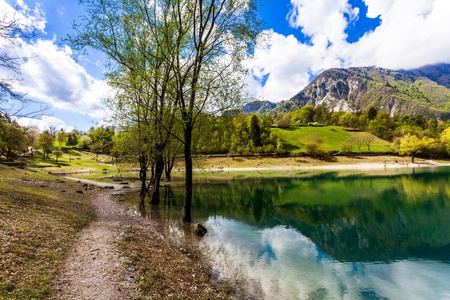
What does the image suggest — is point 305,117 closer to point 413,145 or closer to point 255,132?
point 255,132

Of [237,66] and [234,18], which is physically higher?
[234,18]

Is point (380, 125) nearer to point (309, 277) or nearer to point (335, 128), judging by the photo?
point (335, 128)

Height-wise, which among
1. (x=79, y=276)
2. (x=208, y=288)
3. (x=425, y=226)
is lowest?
(x=425, y=226)

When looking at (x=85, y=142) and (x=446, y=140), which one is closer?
(x=446, y=140)

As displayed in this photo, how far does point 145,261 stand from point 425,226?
24275mm

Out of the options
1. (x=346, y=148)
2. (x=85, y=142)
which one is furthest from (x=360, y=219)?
(x=85, y=142)

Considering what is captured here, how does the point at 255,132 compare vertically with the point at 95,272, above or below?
above

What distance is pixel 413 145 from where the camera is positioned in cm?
9694

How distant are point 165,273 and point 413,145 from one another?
125m

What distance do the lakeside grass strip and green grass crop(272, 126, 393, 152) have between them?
114 metres

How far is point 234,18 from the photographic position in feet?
54.7

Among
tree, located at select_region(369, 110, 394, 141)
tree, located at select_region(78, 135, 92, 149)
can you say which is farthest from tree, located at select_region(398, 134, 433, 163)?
tree, located at select_region(78, 135, 92, 149)

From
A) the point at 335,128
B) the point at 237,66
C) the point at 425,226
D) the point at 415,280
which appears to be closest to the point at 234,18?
the point at 237,66

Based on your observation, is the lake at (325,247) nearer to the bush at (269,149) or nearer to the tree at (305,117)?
the bush at (269,149)
